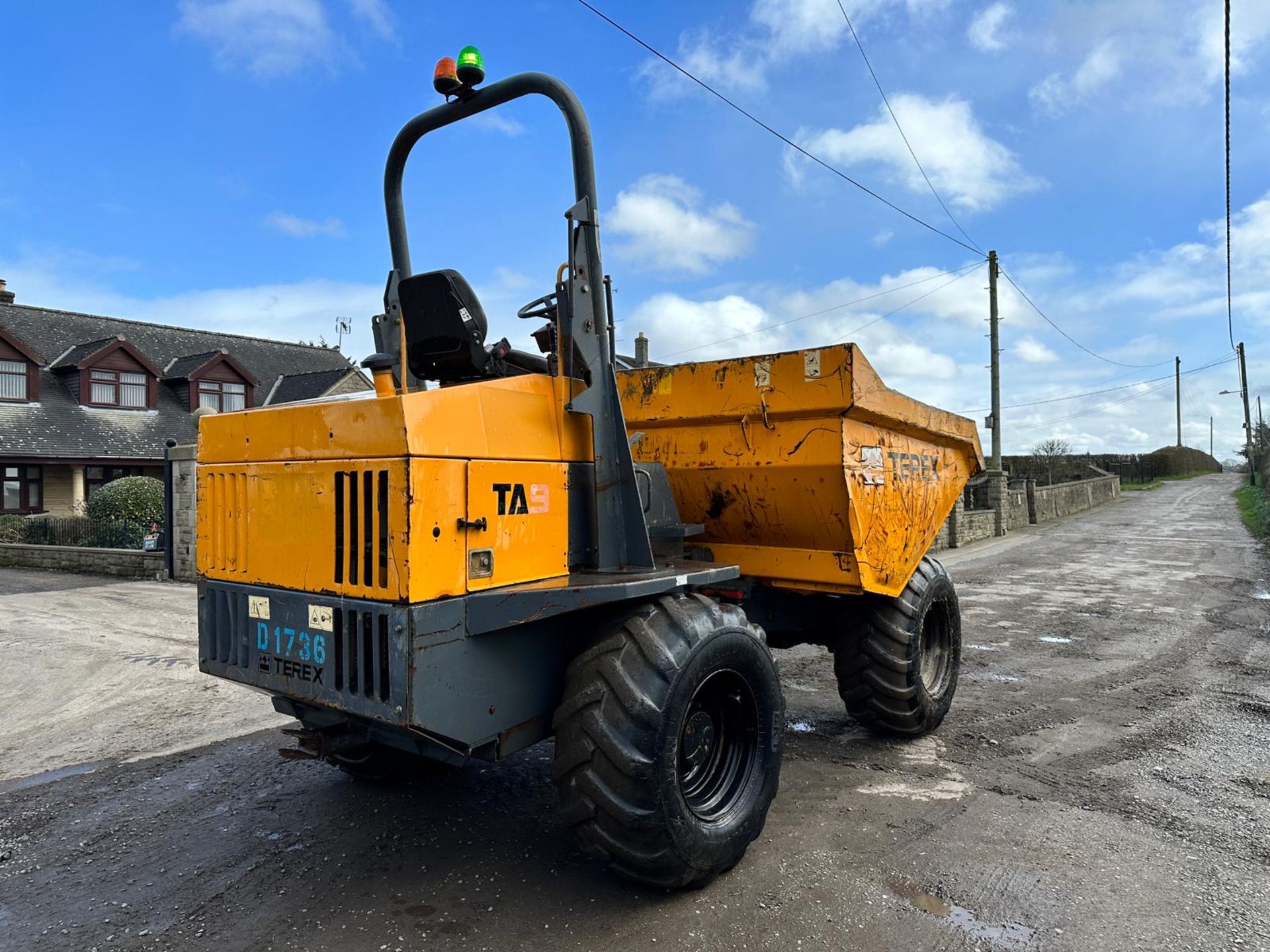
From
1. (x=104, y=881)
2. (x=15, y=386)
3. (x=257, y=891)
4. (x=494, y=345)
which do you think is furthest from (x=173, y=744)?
(x=15, y=386)

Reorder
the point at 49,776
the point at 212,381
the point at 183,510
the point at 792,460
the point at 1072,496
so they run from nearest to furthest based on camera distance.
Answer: the point at 792,460
the point at 49,776
the point at 183,510
the point at 212,381
the point at 1072,496

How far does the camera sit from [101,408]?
79.7ft

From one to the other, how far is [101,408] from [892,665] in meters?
26.1

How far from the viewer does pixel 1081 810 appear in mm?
4082

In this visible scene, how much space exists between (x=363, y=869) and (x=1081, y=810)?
3386mm

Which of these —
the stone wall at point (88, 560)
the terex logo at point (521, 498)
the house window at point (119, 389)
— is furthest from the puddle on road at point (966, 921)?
the house window at point (119, 389)

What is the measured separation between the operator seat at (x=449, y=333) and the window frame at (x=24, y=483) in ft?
74.9

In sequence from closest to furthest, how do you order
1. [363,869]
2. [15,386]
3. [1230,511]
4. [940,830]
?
[363,869]
[940,830]
[15,386]
[1230,511]

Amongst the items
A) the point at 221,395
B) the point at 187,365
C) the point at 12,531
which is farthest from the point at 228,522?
the point at 187,365

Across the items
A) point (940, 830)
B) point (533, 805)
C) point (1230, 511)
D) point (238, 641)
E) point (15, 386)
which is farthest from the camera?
point (1230, 511)

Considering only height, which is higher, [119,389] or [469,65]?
[119,389]

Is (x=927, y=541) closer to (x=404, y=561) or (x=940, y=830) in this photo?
(x=940, y=830)

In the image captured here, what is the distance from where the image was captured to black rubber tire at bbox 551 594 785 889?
297 centimetres

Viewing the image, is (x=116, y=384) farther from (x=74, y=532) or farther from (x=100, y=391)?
(x=74, y=532)
